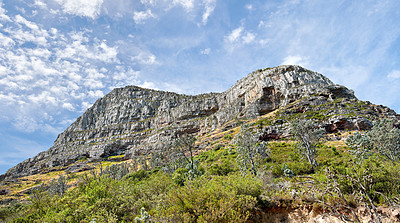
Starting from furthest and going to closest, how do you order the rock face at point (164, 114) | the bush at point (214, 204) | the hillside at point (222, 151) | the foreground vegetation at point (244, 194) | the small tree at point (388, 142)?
the rock face at point (164, 114) < the small tree at point (388, 142) < the hillside at point (222, 151) < the bush at point (214, 204) < the foreground vegetation at point (244, 194)

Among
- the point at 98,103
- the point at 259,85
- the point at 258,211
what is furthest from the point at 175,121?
the point at 258,211

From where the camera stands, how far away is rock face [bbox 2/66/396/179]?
83.4m

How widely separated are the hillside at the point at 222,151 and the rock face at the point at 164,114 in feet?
2.13

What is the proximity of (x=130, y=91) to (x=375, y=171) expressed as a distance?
179 meters

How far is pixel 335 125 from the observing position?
47.1 m

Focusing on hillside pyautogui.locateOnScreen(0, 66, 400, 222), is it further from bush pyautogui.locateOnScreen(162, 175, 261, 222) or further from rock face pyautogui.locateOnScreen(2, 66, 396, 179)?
rock face pyautogui.locateOnScreen(2, 66, 396, 179)

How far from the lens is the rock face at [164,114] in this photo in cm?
8344

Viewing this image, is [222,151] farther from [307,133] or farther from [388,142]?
[388,142]

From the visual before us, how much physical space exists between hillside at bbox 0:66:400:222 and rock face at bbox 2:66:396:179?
0.65m

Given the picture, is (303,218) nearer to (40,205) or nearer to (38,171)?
(40,205)

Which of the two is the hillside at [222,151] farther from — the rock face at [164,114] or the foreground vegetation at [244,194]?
the rock face at [164,114]

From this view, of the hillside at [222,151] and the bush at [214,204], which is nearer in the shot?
the bush at [214,204]

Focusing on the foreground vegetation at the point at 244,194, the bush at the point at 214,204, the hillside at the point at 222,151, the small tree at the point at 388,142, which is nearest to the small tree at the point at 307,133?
the foreground vegetation at the point at 244,194

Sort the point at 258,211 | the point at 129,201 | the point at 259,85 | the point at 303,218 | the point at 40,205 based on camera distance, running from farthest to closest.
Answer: the point at 259,85
the point at 40,205
the point at 129,201
the point at 258,211
the point at 303,218
